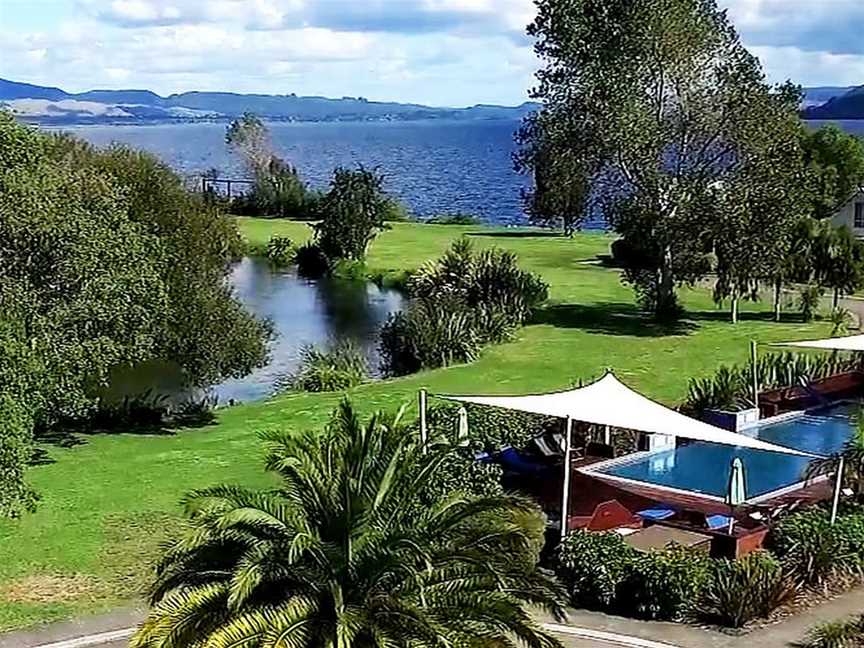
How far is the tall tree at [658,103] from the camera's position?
33.6 metres

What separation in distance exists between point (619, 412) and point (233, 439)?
9.59 metres

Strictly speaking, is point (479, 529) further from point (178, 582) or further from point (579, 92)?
point (579, 92)

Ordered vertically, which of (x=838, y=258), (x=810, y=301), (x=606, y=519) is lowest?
(x=606, y=519)

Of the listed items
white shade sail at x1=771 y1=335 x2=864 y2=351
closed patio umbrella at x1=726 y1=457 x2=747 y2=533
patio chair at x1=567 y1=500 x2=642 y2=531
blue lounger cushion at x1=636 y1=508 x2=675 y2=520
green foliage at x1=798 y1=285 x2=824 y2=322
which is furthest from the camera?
green foliage at x1=798 y1=285 x2=824 y2=322

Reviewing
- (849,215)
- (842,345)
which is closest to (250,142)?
(849,215)

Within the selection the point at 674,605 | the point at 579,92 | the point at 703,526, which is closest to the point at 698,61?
the point at 579,92

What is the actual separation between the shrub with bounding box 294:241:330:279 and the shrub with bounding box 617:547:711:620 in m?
38.5

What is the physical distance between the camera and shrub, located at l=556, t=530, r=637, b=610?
15.4m

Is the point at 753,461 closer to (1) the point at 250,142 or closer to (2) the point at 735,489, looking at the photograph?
(2) the point at 735,489

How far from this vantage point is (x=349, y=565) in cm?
1105


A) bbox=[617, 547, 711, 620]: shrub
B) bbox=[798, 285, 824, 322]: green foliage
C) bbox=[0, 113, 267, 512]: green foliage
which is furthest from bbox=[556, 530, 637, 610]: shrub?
bbox=[798, 285, 824, 322]: green foliage

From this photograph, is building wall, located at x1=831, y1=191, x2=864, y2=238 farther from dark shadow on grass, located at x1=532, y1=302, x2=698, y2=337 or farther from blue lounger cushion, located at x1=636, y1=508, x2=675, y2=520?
blue lounger cushion, located at x1=636, y1=508, x2=675, y2=520

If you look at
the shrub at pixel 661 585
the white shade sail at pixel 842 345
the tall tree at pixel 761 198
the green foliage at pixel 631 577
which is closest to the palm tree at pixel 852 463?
the green foliage at pixel 631 577

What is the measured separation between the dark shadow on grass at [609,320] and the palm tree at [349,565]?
938 inches
